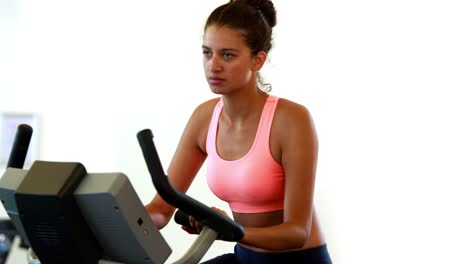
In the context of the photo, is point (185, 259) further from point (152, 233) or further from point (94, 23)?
point (94, 23)

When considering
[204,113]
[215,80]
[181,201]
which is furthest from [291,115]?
[181,201]

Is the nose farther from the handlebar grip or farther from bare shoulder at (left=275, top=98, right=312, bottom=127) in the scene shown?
the handlebar grip

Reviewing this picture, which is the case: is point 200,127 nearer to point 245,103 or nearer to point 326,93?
point 245,103

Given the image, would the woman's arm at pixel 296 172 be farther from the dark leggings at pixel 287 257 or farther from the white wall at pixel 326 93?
the white wall at pixel 326 93

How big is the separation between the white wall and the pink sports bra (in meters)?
1.00

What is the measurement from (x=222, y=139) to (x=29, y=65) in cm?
171

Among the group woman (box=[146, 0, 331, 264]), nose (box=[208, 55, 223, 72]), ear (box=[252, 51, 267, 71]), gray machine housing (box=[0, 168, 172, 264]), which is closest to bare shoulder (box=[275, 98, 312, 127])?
woman (box=[146, 0, 331, 264])

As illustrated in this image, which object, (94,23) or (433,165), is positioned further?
(94,23)

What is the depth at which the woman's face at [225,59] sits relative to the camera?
1.84 metres

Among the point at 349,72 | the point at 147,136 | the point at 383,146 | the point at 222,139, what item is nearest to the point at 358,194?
the point at 383,146

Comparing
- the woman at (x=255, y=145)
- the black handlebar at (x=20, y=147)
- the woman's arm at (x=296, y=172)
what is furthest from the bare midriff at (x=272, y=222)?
the black handlebar at (x=20, y=147)

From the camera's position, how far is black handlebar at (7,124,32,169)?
1.66 meters

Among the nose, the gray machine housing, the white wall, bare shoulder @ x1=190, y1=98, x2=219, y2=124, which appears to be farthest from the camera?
the white wall

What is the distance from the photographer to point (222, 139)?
206cm
